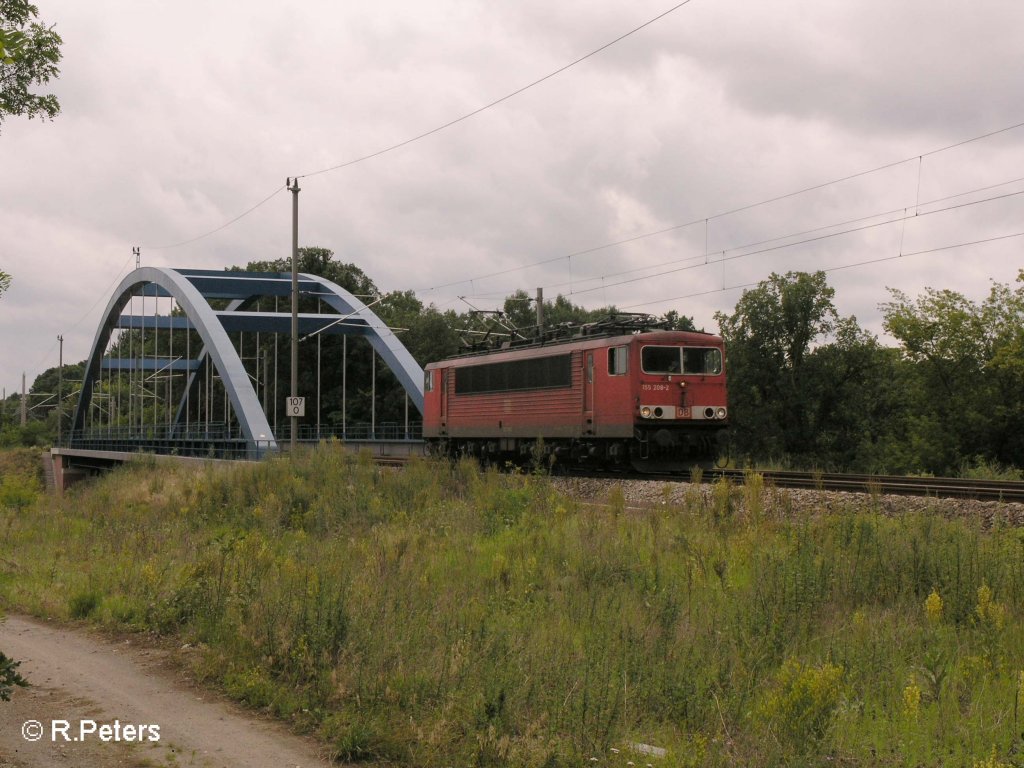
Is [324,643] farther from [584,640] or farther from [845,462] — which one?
[845,462]

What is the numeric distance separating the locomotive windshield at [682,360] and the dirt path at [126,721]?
49.5 feet

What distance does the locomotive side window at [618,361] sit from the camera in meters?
22.7

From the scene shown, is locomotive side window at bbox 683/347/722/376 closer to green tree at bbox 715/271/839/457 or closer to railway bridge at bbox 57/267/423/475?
railway bridge at bbox 57/267/423/475

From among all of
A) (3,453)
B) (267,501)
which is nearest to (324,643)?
(267,501)

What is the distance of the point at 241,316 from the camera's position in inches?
2005

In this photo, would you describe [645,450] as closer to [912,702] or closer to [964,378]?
[912,702]

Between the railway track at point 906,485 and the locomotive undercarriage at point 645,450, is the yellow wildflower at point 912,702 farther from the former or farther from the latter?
the locomotive undercarriage at point 645,450

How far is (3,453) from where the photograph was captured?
293 feet

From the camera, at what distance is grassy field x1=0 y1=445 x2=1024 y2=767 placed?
631 centimetres

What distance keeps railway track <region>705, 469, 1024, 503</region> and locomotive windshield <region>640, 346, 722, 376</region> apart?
3.76 meters

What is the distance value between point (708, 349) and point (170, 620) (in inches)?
649

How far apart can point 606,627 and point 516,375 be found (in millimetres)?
18515

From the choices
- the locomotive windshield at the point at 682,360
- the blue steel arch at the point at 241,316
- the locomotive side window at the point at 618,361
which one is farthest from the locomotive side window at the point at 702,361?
the blue steel arch at the point at 241,316

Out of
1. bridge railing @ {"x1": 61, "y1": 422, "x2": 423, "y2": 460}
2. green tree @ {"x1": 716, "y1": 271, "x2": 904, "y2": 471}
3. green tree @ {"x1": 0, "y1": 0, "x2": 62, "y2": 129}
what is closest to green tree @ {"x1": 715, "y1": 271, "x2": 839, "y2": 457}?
green tree @ {"x1": 716, "y1": 271, "x2": 904, "y2": 471}
